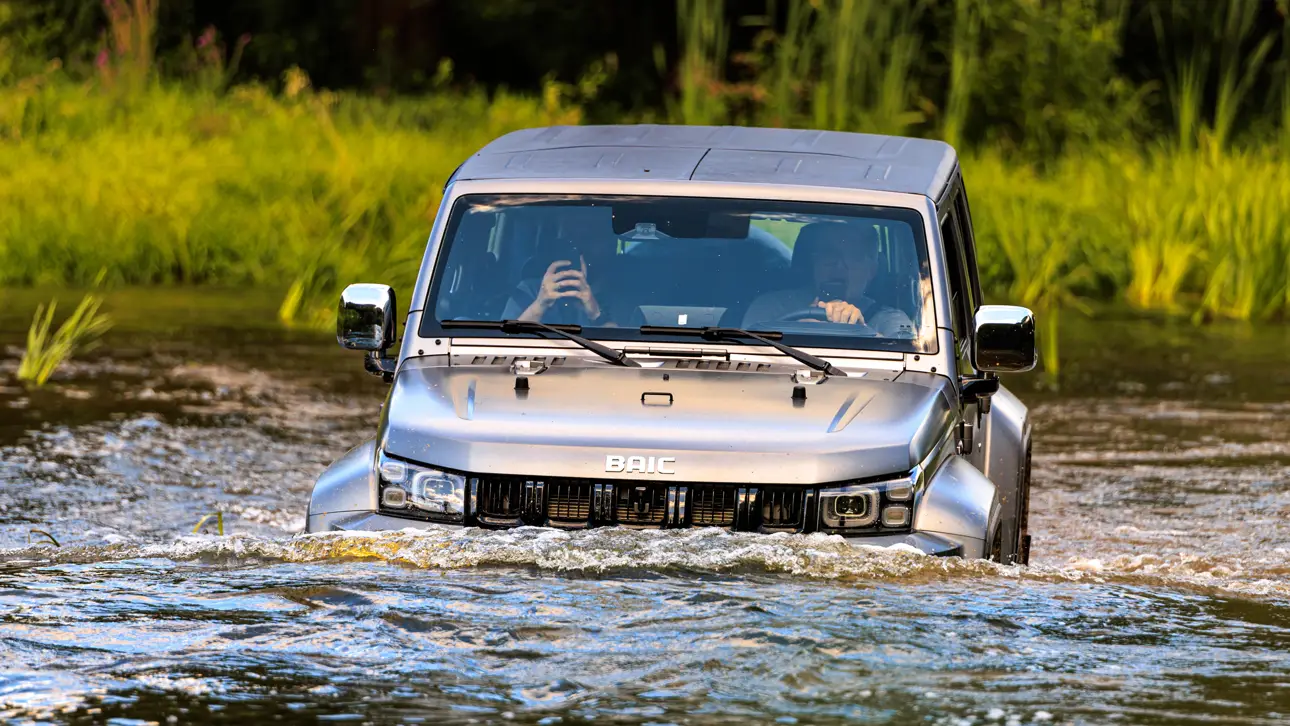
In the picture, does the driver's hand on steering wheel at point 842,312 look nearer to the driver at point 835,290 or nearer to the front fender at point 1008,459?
the driver at point 835,290

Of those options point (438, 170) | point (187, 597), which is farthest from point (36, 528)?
point (438, 170)

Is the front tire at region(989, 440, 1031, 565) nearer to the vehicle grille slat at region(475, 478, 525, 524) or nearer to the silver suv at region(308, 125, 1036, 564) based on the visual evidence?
the silver suv at region(308, 125, 1036, 564)

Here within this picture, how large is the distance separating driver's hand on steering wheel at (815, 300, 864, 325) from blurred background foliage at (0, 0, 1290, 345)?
7.83 m

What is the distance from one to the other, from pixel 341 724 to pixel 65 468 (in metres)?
5.85

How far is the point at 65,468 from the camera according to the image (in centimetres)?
1101

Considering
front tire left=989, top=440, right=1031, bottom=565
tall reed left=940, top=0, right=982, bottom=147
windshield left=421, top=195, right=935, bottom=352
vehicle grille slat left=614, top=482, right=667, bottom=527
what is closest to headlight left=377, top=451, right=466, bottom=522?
vehicle grille slat left=614, top=482, right=667, bottom=527

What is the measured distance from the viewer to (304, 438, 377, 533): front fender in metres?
6.96

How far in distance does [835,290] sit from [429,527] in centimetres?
159

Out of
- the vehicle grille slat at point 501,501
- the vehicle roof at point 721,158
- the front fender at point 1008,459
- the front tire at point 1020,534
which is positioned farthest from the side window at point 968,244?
the vehicle grille slat at point 501,501

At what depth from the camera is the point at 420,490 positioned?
687 cm

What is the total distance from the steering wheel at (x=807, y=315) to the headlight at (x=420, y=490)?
1308 millimetres

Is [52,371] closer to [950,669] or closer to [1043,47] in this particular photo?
[950,669]

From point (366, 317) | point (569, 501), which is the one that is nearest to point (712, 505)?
point (569, 501)

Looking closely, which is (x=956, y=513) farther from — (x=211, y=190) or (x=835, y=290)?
(x=211, y=190)
